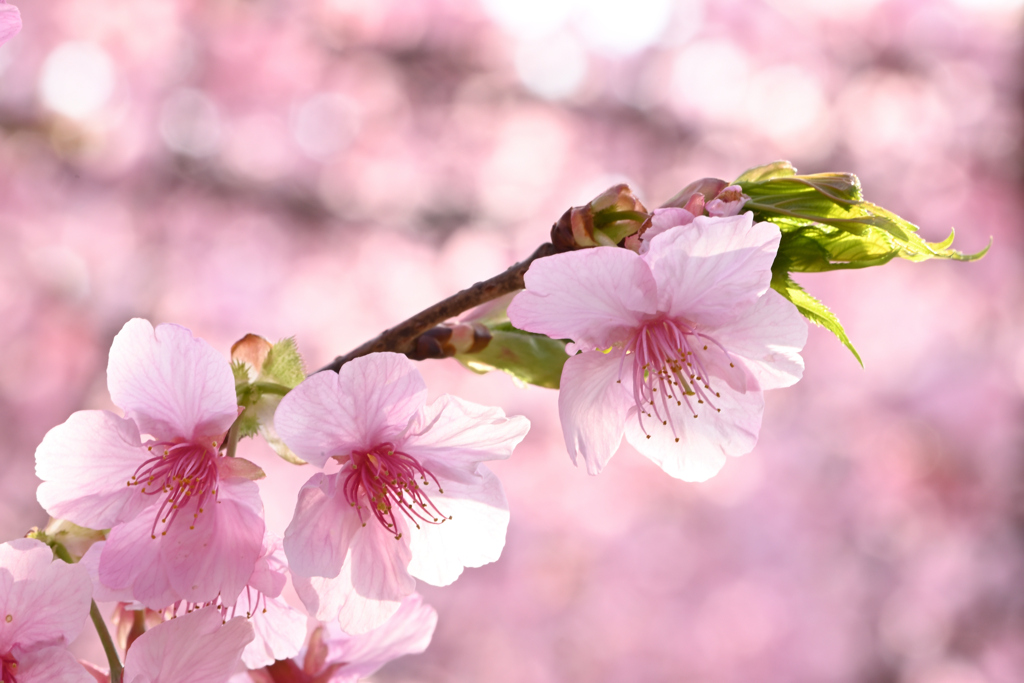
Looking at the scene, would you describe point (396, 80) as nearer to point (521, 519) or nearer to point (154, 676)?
point (521, 519)

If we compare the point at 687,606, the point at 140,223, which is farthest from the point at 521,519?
the point at 140,223

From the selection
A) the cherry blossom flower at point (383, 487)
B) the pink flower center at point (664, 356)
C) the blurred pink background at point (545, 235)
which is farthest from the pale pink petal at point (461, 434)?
the blurred pink background at point (545, 235)

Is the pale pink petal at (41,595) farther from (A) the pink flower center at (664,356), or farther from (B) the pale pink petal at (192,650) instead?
(A) the pink flower center at (664,356)

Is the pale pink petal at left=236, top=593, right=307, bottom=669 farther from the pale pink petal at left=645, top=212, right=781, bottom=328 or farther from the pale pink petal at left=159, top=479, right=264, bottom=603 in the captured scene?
the pale pink petal at left=645, top=212, right=781, bottom=328

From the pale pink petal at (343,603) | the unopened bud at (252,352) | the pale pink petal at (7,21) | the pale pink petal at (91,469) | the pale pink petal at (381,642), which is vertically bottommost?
the pale pink petal at (381,642)

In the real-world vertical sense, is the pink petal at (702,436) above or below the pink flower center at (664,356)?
below

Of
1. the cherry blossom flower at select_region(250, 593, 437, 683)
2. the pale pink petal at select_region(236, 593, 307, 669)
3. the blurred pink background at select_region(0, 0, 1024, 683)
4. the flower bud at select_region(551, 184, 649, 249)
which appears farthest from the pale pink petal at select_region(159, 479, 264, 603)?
the blurred pink background at select_region(0, 0, 1024, 683)
